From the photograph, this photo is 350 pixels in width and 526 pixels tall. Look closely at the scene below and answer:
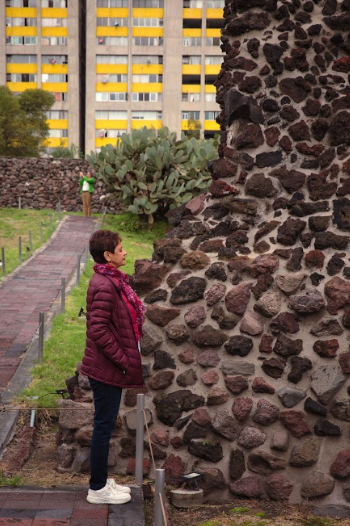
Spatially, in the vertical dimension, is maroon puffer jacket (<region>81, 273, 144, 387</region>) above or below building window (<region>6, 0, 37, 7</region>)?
below

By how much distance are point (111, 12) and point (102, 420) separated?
49530mm

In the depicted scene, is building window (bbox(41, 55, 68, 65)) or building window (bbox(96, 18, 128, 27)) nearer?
building window (bbox(96, 18, 128, 27))

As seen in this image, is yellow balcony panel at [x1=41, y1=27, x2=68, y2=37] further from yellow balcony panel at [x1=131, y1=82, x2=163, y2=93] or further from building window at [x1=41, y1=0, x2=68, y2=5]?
yellow balcony panel at [x1=131, y1=82, x2=163, y2=93]

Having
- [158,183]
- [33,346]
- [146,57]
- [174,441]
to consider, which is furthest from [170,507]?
[146,57]

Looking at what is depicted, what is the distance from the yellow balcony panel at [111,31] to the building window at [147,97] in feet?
13.4

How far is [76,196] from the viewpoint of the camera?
2822 centimetres

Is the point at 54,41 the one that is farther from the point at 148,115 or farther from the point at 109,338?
the point at 109,338

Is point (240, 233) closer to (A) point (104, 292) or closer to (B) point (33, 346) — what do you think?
(A) point (104, 292)

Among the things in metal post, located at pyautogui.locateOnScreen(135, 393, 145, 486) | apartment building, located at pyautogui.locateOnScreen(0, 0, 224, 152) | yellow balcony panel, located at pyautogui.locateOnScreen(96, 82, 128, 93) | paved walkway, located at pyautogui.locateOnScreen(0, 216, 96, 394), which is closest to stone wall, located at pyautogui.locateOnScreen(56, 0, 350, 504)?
metal post, located at pyautogui.locateOnScreen(135, 393, 145, 486)

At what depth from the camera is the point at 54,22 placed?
167ft

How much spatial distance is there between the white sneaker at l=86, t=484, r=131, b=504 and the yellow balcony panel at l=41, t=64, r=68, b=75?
4977 cm

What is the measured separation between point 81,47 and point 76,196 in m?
28.1

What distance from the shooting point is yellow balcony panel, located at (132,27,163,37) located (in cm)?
5034

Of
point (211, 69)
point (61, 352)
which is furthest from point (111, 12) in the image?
point (61, 352)
